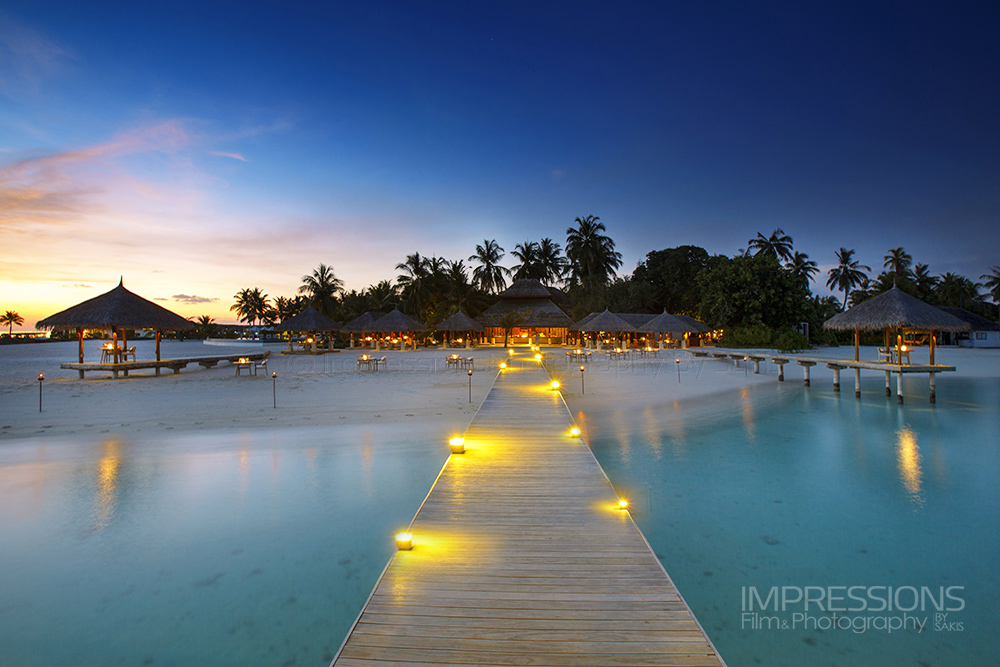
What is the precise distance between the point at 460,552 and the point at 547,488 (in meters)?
1.57

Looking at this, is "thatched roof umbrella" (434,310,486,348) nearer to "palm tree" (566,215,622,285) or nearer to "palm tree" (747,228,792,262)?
"palm tree" (566,215,622,285)

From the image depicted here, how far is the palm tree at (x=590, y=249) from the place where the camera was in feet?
137

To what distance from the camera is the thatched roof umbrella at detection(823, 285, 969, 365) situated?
542 inches

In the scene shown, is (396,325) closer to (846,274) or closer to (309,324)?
(309,324)

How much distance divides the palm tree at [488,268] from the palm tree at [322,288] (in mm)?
12976

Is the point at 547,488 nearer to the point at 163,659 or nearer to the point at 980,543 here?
the point at 163,659

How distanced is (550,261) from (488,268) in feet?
24.1

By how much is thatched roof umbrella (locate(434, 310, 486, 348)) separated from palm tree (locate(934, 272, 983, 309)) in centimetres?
3859

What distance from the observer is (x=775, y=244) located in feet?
125

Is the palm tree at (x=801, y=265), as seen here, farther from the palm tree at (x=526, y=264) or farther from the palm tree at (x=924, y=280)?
the palm tree at (x=526, y=264)

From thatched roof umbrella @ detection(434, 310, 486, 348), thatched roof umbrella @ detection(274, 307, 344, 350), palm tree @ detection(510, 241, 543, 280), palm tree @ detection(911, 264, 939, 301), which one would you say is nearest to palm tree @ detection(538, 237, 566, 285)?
palm tree @ detection(510, 241, 543, 280)

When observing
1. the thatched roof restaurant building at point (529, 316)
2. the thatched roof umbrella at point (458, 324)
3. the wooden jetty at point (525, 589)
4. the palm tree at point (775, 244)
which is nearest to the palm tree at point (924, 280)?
the palm tree at point (775, 244)

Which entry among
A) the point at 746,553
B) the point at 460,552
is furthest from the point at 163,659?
the point at 746,553

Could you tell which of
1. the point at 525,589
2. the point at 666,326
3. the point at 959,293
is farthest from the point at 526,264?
the point at 525,589
